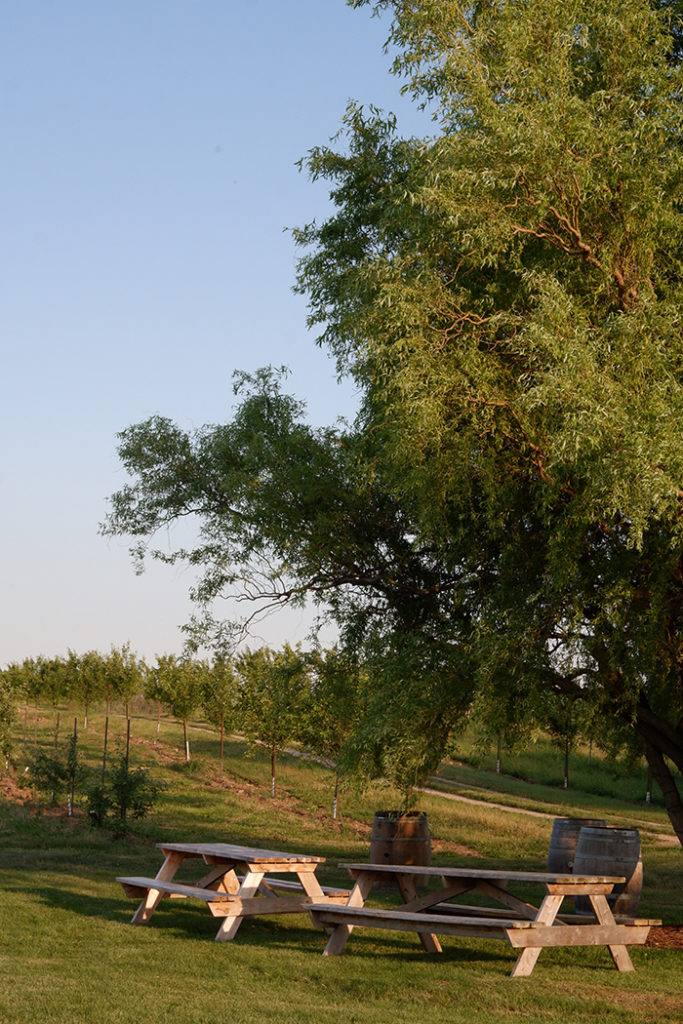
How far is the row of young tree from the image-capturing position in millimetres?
11250

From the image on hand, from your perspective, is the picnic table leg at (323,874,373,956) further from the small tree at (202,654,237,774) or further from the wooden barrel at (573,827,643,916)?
the small tree at (202,654,237,774)

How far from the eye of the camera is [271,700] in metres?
19.7

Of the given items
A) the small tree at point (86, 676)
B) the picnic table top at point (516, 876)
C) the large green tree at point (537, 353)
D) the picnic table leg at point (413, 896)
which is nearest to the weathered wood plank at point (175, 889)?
the picnic table top at point (516, 876)

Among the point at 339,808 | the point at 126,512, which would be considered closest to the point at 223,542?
the point at 126,512

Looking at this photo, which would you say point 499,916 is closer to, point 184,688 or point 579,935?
point 579,935

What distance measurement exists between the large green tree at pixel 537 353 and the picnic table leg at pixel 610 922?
1.98 metres

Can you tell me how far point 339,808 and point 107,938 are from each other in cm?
1885

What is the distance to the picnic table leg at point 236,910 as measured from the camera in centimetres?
908

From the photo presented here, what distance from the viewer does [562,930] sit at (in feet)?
25.5

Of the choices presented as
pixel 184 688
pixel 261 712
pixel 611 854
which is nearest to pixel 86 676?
pixel 184 688

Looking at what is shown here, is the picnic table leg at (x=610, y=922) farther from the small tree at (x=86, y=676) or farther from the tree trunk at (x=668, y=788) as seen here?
the small tree at (x=86, y=676)

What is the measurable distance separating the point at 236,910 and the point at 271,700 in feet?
34.9

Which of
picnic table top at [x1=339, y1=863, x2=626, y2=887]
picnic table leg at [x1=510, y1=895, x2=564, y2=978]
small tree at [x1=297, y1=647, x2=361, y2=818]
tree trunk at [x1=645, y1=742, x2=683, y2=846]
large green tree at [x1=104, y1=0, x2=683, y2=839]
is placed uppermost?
large green tree at [x1=104, y1=0, x2=683, y2=839]

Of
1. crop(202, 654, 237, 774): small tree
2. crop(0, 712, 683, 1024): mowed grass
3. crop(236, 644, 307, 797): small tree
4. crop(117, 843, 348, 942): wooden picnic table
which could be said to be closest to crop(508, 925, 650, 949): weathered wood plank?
crop(0, 712, 683, 1024): mowed grass
